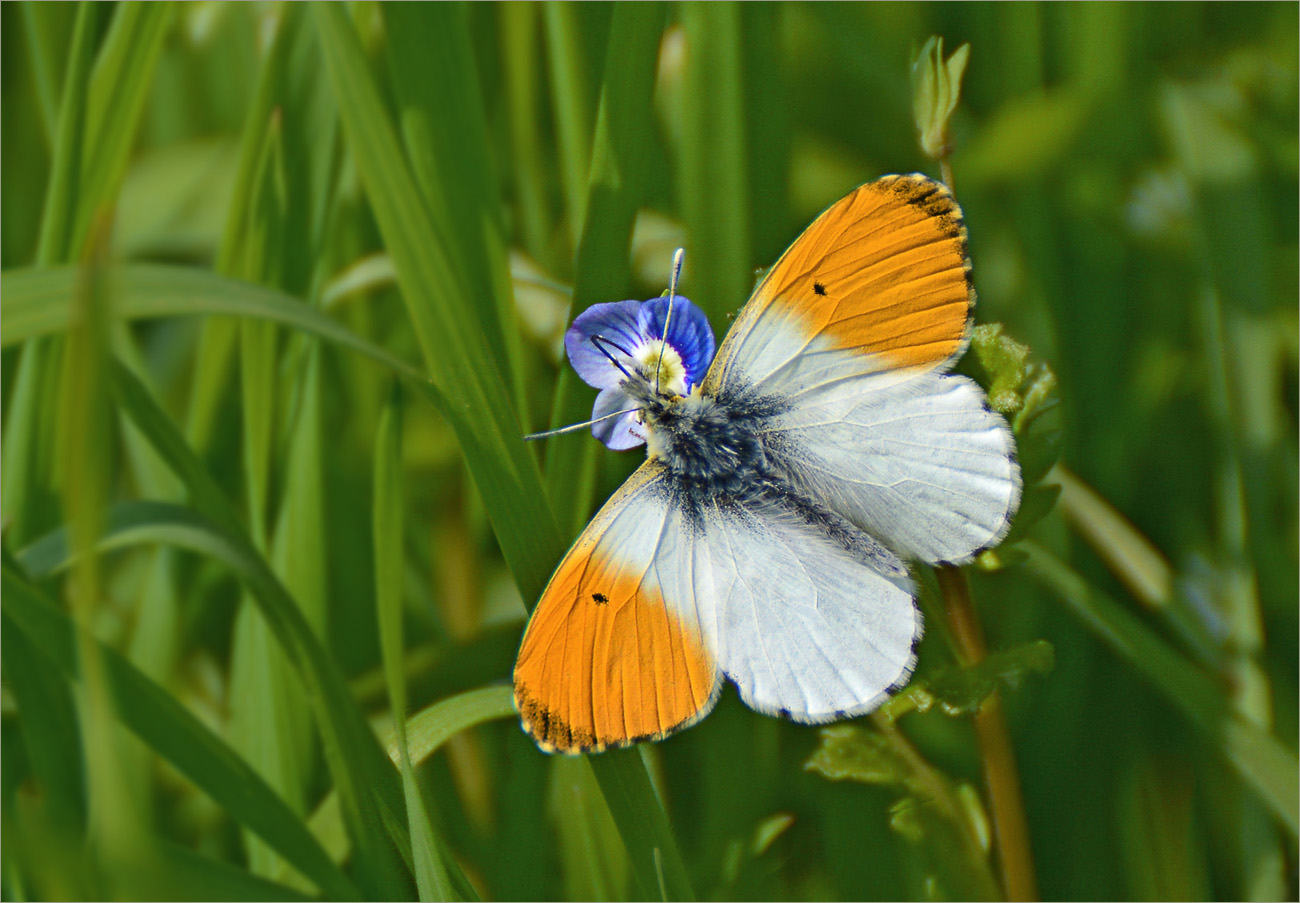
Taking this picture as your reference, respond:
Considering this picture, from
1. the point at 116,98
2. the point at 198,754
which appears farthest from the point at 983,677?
the point at 116,98

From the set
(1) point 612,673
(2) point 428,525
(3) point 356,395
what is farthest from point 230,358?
(1) point 612,673

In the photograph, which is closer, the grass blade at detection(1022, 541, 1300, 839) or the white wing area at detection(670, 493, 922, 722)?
the white wing area at detection(670, 493, 922, 722)

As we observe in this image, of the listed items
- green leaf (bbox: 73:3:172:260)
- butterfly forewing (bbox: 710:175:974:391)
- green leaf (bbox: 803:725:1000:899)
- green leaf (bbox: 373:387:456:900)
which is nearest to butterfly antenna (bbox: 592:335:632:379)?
butterfly forewing (bbox: 710:175:974:391)

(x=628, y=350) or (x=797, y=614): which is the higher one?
(x=628, y=350)

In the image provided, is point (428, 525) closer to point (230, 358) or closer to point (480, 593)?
point (480, 593)

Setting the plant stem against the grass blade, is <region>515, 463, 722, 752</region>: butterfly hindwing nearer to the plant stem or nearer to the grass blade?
the plant stem

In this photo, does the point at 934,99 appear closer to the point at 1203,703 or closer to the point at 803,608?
the point at 803,608
